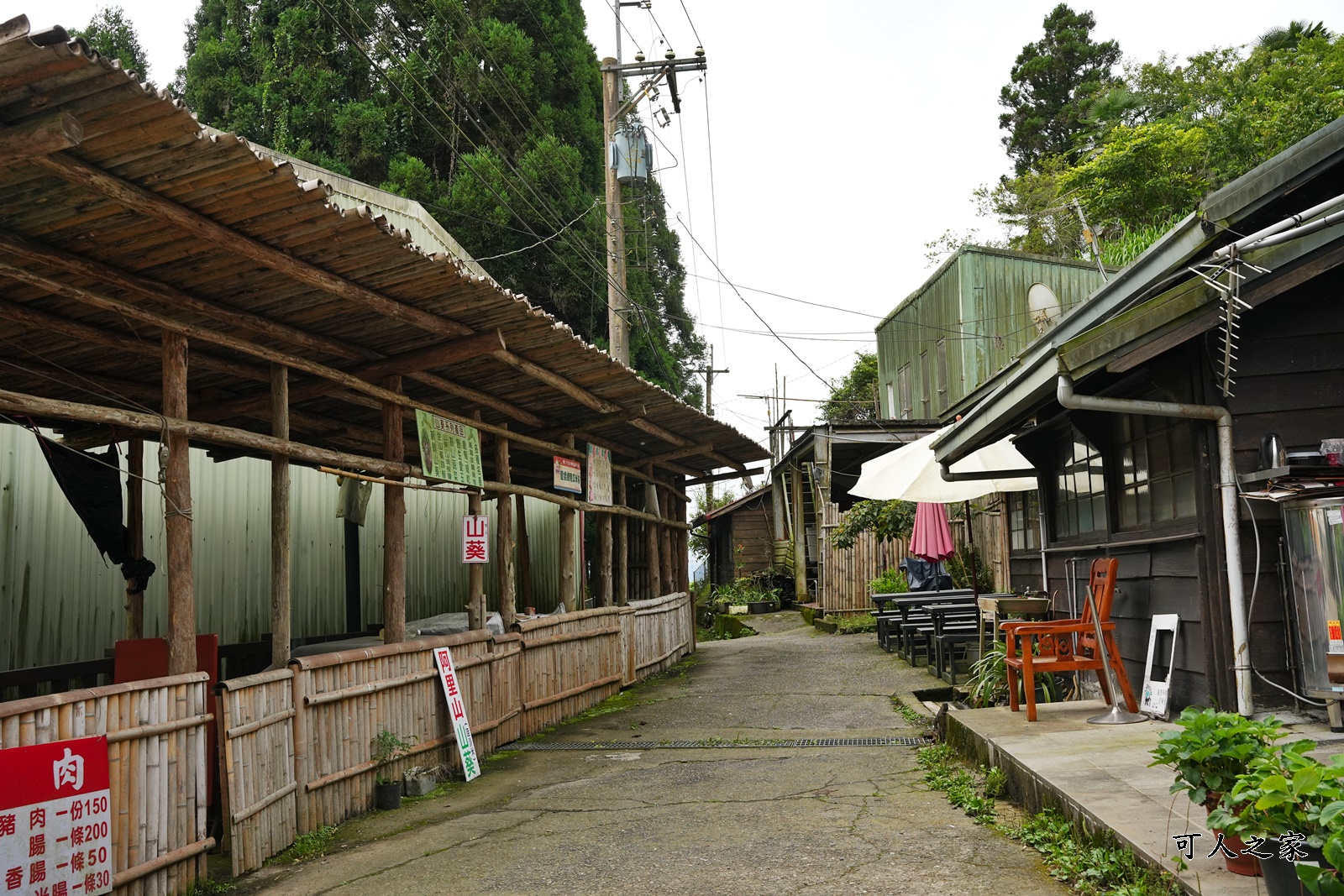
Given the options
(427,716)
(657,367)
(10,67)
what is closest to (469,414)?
(427,716)

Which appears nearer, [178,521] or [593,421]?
[178,521]

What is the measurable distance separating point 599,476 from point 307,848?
25.9ft

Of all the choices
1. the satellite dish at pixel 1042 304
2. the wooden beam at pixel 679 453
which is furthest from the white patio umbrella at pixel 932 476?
the satellite dish at pixel 1042 304

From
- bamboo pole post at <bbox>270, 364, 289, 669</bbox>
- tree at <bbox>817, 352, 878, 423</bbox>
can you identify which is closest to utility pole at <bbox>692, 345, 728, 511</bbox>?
tree at <bbox>817, 352, 878, 423</bbox>

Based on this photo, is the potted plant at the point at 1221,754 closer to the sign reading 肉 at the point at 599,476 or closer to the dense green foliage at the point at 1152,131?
the sign reading 肉 at the point at 599,476

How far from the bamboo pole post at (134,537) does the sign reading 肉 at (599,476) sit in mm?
5765

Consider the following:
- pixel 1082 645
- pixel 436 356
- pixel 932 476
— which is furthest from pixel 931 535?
pixel 436 356

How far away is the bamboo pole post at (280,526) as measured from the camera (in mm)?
7422

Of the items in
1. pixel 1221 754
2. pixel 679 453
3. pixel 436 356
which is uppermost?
pixel 436 356

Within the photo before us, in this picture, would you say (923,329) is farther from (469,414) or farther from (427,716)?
(427,716)

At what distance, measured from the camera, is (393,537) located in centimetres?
910

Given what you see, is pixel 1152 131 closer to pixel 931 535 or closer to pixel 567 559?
pixel 931 535

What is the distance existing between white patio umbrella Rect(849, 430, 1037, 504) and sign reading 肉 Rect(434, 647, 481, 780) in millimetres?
5047

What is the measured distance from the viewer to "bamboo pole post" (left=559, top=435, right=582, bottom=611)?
43.0ft
